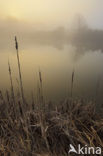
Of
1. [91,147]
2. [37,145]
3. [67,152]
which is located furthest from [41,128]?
[91,147]

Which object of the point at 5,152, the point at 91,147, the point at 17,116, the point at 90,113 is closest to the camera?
the point at 91,147

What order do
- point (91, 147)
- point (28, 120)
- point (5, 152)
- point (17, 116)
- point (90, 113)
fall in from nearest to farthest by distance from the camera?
point (91, 147), point (5, 152), point (28, 120), point (17, 116), point (90, 113)

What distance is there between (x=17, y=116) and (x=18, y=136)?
34 centimetres

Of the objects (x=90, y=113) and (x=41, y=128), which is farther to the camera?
(x=90, y=113)

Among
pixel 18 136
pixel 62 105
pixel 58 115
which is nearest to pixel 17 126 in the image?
pixel 18 136

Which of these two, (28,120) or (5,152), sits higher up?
(28,120)

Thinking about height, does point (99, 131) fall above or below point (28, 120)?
below

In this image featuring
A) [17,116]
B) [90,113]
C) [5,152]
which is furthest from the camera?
[90,113]

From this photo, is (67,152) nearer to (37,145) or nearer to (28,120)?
(37,145)

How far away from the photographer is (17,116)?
2.89 meters

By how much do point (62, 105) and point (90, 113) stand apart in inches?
13.8

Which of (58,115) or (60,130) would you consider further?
(58,115)

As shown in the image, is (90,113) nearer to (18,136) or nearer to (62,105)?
(62,105)

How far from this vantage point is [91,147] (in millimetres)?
2279
